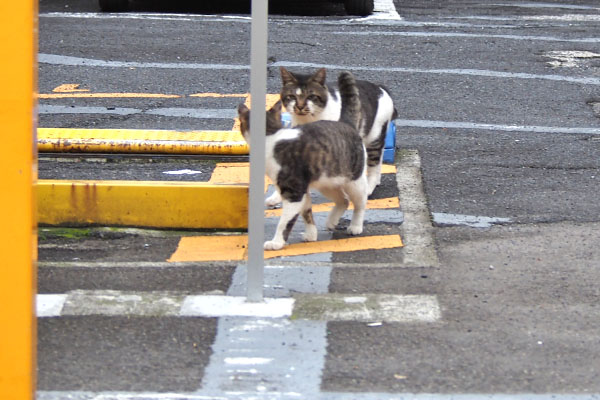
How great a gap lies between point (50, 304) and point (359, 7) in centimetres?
1057

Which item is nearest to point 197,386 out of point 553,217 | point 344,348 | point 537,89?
point 344,348

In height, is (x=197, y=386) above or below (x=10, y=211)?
below

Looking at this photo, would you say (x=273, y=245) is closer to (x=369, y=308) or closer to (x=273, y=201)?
(x=273, y=201)

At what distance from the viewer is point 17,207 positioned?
3309 mm

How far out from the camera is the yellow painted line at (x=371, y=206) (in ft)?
22.1

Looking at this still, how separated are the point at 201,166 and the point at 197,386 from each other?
3557mm

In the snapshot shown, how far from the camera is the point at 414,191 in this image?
7121mm

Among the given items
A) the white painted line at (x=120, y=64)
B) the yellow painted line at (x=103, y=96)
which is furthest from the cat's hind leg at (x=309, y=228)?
the white painted line at (x=120, y=64)

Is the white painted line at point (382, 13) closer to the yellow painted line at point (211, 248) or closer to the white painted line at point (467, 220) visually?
the white painted line at point (467, 220)

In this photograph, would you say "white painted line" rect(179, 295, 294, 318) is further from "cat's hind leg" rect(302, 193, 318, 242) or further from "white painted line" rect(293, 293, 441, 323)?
"cat's hind leg" rect(302, 193, 318, 242)

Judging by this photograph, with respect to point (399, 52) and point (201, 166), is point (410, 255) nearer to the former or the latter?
point (201, 166)

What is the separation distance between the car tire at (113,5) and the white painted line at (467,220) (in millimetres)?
9588

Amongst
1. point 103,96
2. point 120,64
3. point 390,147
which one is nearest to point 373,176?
point 390,147

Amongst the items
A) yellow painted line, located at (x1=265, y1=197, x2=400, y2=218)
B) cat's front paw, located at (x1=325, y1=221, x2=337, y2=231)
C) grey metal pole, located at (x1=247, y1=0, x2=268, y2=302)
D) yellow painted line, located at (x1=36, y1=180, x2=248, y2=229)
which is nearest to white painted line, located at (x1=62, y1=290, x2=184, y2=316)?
grey metal pole, located at (x1=247, y1=0, x2=268, y2=302)
